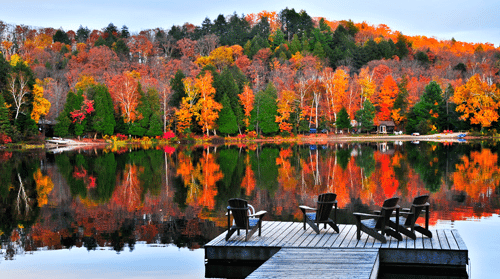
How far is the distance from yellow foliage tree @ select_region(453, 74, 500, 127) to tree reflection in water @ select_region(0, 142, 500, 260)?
36.2 metres

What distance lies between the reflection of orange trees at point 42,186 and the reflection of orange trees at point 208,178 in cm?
564

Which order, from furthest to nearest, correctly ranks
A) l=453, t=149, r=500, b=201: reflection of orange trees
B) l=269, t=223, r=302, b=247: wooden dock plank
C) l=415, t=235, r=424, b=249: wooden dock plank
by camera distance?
1. l=453, t=149, r=500, b=201: reflection of orange trees
2. l=269, t=223, r=302, b=247: wooden dock plank
3. l=415, t=235, r=424, b=249: wooden dock plank

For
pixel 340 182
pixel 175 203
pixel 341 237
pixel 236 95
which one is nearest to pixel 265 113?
pixel 236 95

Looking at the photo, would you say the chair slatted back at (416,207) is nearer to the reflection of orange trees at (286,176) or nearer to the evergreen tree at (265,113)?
the reflection of orange trees at (286,176)

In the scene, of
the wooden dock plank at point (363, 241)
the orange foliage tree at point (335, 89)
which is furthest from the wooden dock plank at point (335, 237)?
the orange foliage tree at point (335, 89)

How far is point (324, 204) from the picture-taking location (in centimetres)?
1013

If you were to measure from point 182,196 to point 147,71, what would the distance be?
72048 millimetres

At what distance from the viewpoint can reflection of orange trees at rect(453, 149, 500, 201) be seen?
18286 millimetres

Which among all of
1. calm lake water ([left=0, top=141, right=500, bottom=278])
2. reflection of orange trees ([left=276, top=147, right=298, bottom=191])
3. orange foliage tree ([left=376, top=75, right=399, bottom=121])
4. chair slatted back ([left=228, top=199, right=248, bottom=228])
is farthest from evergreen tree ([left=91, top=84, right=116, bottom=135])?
chair slatted back ([left=228, top=199, right=248, bottom=228])

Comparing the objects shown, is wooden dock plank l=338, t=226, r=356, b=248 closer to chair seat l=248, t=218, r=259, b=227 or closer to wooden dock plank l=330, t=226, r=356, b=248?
wooden dock plank l=330, t=226, r=356, b=248

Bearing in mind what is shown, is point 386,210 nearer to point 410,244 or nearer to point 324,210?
point 410,244

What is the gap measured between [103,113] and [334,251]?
183 ft

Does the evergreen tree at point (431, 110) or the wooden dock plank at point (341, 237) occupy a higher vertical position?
the evergreen tree at point (431, 110)

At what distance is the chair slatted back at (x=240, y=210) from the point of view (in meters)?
9.58
